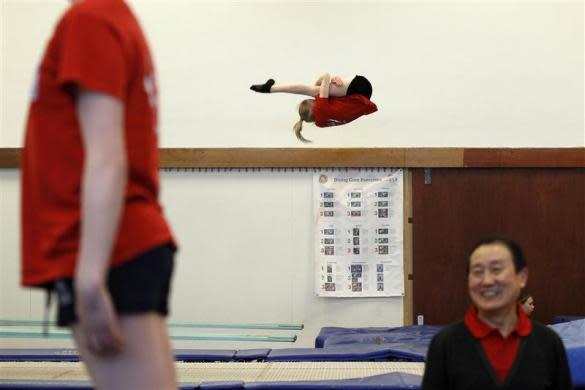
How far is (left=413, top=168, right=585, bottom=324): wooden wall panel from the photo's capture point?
607 cm

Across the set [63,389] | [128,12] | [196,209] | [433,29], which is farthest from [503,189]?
[128,12]

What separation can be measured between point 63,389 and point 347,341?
93.8 inches

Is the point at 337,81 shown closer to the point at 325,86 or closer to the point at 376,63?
the point at 325,86

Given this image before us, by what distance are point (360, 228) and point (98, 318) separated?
5.16 metres

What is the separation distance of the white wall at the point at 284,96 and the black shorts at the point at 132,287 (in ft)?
16.5

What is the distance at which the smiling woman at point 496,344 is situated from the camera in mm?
2061

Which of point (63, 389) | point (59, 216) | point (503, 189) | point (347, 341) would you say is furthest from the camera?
point (503, 189)

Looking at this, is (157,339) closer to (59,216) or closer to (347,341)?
(59,216)

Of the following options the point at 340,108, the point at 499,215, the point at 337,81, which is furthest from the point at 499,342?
the point at 499,215

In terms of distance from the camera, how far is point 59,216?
1.04 metres

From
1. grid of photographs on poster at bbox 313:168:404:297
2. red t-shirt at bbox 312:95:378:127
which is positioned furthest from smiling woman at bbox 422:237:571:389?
grid of photographs on poster at bbox 313:168:404:297

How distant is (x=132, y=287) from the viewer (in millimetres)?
1036

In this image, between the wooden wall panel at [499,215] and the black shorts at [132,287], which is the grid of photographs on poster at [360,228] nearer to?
the wooden wall panel at [499,215]

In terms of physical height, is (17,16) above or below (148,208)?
above
